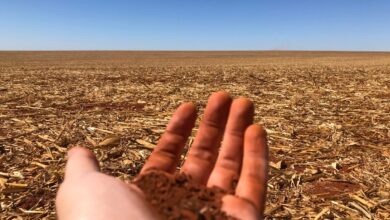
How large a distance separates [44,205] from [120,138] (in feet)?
7.01

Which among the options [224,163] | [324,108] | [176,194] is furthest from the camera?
[324,108]

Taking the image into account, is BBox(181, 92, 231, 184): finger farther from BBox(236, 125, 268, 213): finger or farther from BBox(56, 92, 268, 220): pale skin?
BBox(236, 125, 268, 213): finger

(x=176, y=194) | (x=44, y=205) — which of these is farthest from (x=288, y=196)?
(x=44, y=205)

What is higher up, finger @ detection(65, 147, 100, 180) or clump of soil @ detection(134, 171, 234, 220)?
finger @ detection(65, 147, 100, 180)

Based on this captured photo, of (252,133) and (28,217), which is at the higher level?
(252,133)

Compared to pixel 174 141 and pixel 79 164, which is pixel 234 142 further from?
pixel 79 164

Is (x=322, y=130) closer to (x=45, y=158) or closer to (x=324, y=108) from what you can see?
(x=324, y=108)

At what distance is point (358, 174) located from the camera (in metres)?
4.79

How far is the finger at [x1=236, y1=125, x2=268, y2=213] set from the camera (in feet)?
8.44

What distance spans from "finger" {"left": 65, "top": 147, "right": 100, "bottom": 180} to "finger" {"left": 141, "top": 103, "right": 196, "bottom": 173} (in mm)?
461

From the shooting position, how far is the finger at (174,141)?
2932 millimetres

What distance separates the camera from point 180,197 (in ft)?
7.97

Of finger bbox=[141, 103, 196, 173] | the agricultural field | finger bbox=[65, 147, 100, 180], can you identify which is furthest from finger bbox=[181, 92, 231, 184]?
the agricultural field

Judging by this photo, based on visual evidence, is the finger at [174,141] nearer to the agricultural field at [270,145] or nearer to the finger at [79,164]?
the finger at [79,164]
